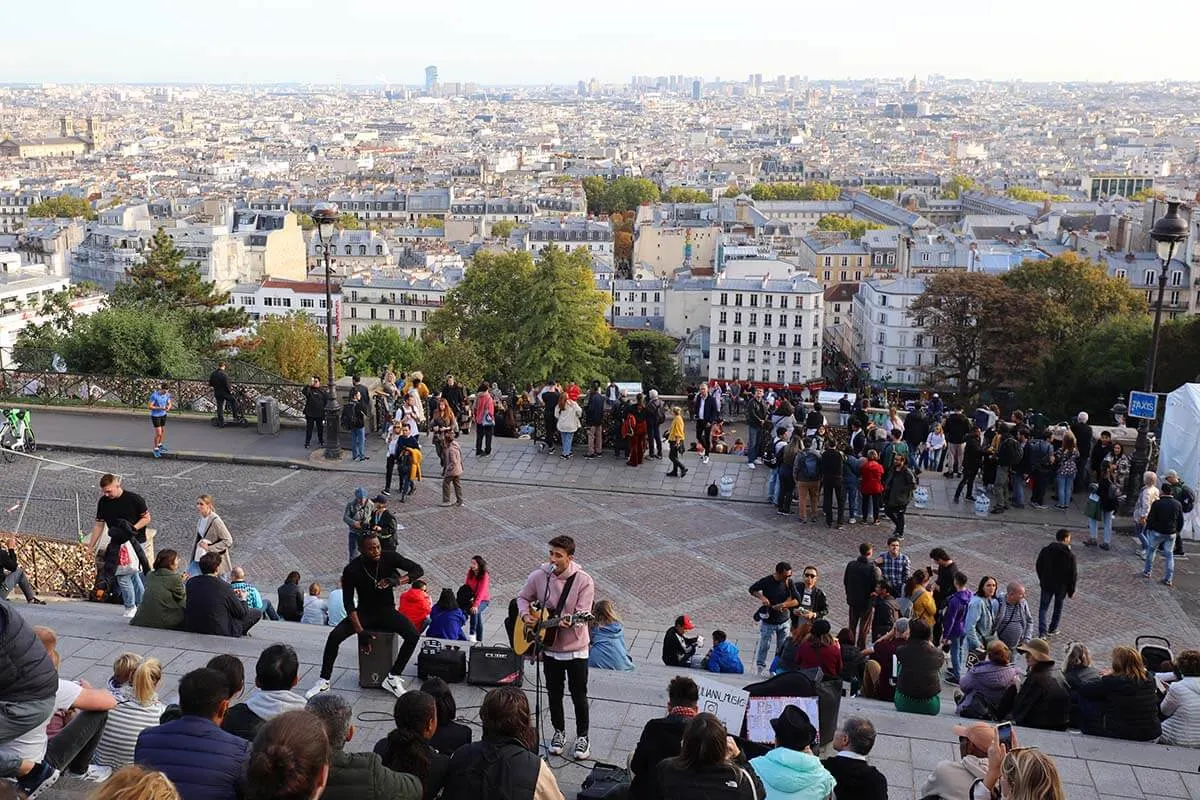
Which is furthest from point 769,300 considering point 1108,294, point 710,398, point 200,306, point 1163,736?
point 1163,736

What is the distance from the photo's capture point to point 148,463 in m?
18.7

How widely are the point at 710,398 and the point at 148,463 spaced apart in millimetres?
8384

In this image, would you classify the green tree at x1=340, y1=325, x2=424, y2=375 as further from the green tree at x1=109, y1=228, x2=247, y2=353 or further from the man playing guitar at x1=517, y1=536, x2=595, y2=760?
the man playing guitar at x1=517, y1=536, x2=595, y2=760

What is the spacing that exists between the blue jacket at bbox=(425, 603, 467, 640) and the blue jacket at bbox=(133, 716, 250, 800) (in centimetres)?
445

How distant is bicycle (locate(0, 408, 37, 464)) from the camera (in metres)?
18.7

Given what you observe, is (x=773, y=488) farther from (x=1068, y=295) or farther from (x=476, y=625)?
(x=1068, y=295)

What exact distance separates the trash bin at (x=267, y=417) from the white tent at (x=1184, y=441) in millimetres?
12735

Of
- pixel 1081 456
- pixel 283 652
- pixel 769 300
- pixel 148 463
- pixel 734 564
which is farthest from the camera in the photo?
pixel 769 300

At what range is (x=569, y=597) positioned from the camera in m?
8.25

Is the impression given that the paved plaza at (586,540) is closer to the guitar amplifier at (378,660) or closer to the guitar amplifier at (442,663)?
the guitar amplifier at (378,660)

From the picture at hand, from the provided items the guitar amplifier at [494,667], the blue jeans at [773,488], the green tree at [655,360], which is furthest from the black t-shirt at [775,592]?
the green tree at [655,360]

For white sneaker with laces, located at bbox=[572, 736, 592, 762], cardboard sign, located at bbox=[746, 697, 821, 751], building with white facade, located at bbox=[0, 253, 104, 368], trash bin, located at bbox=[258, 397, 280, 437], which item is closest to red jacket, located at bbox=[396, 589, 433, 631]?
white sneaker with laces, located at bbox=[572, 736, 592, 762]

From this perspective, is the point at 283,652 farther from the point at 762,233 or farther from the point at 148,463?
the point at 762,233

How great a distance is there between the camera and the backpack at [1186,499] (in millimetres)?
14978
